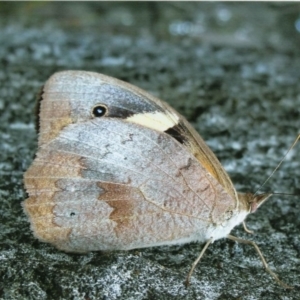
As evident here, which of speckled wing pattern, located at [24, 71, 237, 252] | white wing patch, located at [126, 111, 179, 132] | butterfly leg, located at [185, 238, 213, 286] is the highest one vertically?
white wing patch, located at [126, 111, 179, 132]

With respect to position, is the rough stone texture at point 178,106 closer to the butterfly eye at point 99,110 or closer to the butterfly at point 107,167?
the butterfly at point 107,167

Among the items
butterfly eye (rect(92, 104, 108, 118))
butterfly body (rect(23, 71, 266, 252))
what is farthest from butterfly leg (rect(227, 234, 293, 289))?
butterfly eye (rect(92, 104, 108, 118))

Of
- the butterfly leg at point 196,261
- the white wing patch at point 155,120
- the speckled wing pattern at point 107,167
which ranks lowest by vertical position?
the butterfly leg at point 196,261

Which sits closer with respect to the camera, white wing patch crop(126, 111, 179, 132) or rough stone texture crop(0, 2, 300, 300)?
rough stone texture crop(0, 2, 300, 300)

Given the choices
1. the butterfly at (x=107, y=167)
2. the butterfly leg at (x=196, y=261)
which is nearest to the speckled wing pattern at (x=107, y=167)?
the butterfly at (x=107, y=167)

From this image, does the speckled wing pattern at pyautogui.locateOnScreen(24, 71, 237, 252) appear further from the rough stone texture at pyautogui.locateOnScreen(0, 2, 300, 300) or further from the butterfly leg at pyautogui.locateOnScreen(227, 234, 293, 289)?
the butterfly leg at pyautogui.locateOnScreen(227, 234, 293, 289)

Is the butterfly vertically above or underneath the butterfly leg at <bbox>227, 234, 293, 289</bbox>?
above

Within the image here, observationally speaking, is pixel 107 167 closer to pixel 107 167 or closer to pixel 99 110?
pixel 107 167

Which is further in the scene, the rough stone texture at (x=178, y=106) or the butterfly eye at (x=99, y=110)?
the butterfly eye at (x=99, y=110)
